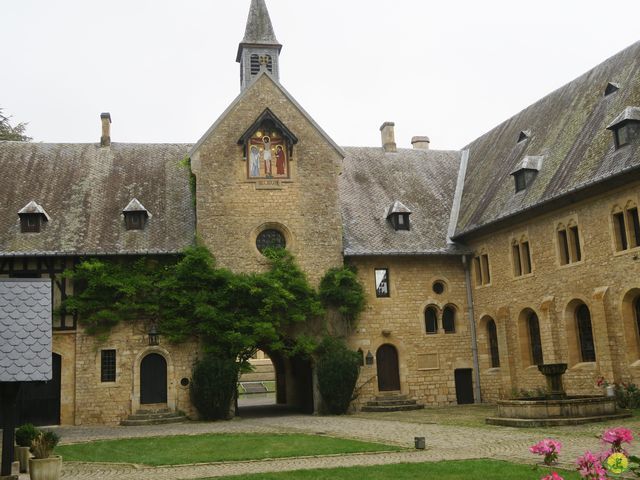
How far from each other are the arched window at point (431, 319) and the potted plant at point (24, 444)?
62.6 ft

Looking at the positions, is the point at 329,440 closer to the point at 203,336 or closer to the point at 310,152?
the point at 203,336

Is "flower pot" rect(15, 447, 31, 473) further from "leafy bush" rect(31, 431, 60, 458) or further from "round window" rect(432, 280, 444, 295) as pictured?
"round window" rect(432, 280, 444, 295)

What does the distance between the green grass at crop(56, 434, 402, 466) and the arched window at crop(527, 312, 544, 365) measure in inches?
474

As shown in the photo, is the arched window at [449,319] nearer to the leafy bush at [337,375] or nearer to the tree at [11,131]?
the leafy bush at [337,375]

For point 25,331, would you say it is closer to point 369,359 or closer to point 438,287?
point 369,359

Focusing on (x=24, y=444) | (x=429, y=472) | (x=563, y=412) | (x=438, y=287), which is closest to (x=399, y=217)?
(x=438, y=287)

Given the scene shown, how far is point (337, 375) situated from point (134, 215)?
34.2ft

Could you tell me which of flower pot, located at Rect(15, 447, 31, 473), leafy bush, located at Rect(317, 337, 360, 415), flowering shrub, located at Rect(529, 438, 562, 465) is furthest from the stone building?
flowering shrub, located at Rect(529, 438, 562, 465)

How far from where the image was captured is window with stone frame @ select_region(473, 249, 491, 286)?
3083 cm

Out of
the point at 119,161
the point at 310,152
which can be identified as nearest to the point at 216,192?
the point at 310,152

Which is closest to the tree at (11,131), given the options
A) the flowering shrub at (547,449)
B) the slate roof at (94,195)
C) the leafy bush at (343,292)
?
the slate roof at (94,195)

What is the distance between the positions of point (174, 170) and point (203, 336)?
28.9 ft

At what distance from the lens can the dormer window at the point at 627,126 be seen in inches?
917

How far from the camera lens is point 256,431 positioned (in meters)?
22.1
